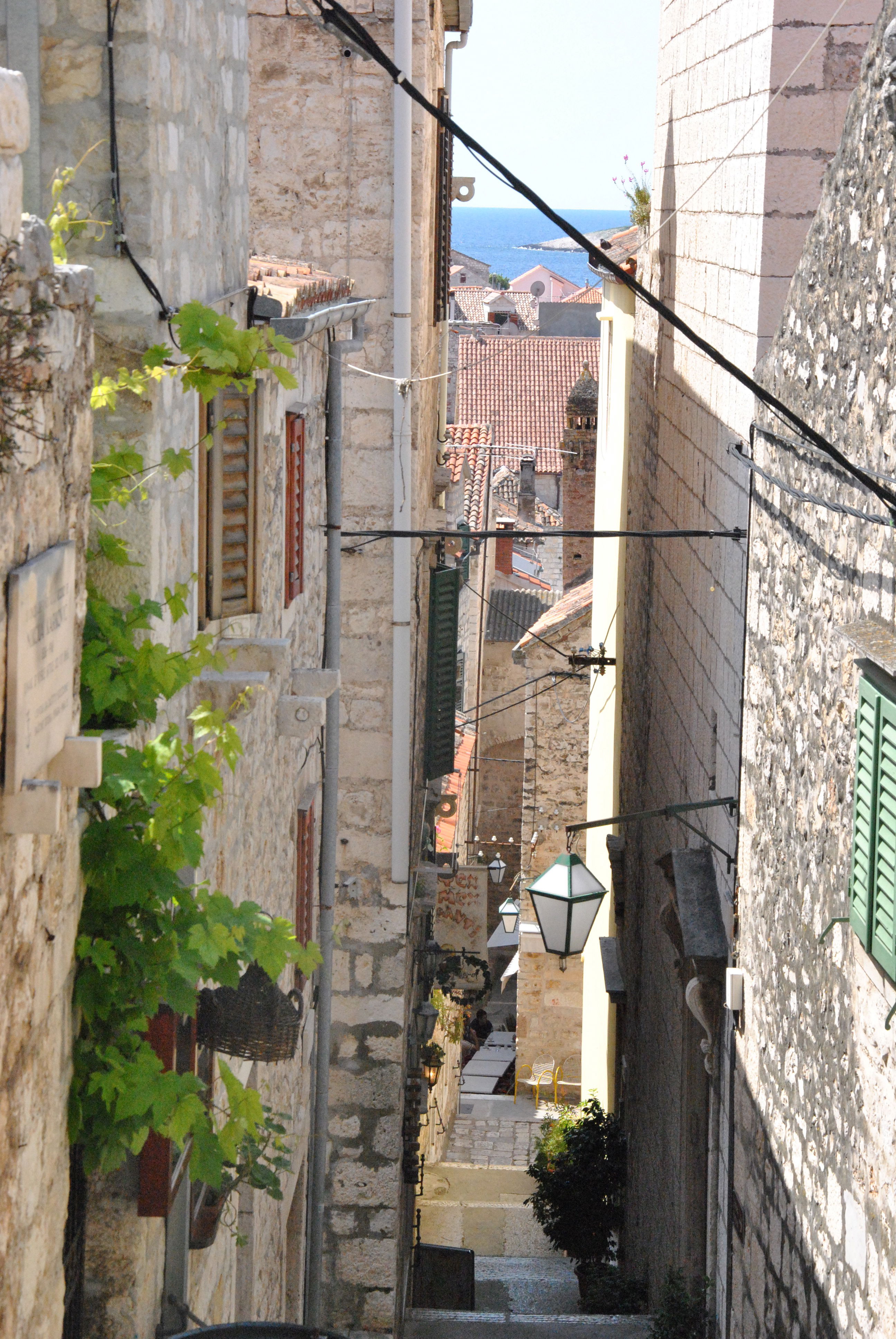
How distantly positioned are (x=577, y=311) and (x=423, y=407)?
51858 millimetres

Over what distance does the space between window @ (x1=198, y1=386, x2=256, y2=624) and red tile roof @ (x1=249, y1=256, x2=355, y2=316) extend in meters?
0.64

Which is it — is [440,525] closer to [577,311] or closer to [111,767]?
[111,767]

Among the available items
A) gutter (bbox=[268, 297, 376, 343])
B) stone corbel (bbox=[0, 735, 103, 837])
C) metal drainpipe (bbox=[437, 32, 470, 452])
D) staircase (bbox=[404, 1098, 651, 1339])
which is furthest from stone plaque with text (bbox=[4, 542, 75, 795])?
metal drainpipe (bbox=[437, 32, 470, 452])

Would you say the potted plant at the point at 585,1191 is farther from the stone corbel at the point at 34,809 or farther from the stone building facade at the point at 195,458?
the stone corbel at the point at 34,809

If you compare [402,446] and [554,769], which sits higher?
[402,446]

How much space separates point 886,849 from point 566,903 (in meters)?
5.70

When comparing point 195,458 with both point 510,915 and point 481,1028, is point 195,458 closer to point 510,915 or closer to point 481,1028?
point 510,915

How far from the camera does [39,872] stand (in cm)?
283

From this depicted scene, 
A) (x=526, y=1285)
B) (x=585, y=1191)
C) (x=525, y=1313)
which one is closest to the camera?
(x=525, y=1313)

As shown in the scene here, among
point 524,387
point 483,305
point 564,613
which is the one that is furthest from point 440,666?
point 483,305

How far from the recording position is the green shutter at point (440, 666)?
37.9 ft

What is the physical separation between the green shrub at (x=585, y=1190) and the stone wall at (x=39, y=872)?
10136mm

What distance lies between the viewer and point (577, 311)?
61.3 metres

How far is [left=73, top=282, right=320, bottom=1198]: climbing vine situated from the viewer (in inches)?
124
